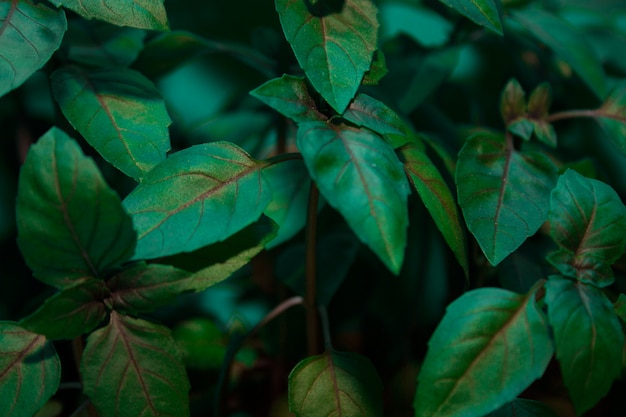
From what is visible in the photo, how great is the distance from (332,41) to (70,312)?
0.33 meters

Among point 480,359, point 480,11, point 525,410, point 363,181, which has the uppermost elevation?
point 480,11

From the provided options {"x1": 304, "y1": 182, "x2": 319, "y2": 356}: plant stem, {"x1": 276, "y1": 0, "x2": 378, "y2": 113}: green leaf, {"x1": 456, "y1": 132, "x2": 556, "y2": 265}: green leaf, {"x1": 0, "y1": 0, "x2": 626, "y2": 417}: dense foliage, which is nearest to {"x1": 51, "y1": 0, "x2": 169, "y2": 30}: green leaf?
{"x1": 0, "y1": 0, "x2": 626, "y2": 417}: dense foliage

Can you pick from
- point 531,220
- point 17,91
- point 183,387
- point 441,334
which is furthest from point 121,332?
point 17,91

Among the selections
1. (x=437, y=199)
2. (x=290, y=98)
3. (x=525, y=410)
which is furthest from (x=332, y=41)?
(x=525, y=410)

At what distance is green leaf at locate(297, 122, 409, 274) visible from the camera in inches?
17.9

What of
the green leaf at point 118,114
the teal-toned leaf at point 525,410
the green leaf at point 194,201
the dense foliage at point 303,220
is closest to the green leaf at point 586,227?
the dense foliage at point 303,220

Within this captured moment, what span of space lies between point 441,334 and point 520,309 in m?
0.07

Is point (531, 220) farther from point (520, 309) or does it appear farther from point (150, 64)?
point (150, 64)

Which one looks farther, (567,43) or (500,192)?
(567,43)

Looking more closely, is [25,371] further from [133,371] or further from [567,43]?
[567,43]

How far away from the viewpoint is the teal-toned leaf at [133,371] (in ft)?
1.66

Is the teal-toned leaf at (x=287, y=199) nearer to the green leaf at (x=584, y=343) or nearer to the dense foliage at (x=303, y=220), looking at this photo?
the dense foliage at (x=303, y=220)

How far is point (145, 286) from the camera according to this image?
1.69 ft

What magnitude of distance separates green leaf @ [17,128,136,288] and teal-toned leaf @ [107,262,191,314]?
32 mm
